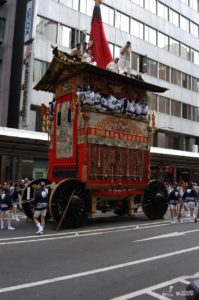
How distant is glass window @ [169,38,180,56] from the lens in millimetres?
42344

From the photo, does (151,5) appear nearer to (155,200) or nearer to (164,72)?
(164,72)

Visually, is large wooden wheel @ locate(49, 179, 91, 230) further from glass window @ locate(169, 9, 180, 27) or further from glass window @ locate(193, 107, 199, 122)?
glass window @ locate(169, 9, 180, 27)

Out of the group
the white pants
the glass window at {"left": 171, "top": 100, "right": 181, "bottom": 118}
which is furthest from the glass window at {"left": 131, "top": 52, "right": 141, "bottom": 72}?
the white pants

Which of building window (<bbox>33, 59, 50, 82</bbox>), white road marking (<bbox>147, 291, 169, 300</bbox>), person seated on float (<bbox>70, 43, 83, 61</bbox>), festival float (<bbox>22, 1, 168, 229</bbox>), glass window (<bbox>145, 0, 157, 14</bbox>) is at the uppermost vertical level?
glass window (<bbox>145, 0, 157, 14</bbox>)

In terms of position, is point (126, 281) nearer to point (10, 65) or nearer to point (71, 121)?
point (71, 121)

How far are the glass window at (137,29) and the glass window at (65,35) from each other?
27.6 ft

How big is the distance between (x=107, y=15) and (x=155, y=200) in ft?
77.6

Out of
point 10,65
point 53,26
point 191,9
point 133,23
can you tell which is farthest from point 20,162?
point 191,9

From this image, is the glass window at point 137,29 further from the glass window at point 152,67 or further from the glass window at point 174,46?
the glass window at point 174,46

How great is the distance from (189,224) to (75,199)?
513 centimetres

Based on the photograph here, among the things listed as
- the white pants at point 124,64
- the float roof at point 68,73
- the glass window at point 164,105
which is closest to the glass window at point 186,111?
the glass window at point 164,105

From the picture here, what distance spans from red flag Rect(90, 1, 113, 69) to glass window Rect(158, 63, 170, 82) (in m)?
24.7

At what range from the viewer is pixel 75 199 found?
12930 millimetres

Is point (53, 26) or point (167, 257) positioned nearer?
point (167, 257)
